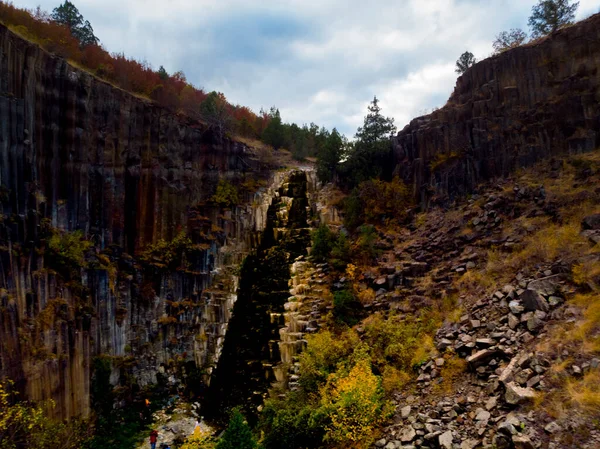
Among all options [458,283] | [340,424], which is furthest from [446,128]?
[340,424]

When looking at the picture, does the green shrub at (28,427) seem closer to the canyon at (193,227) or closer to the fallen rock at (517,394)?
the canyon at (193,227)

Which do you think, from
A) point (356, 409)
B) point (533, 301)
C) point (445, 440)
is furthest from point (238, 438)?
point (533, 301)

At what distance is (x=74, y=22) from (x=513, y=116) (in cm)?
3791

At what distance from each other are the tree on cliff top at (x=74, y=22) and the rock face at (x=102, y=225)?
621 inches

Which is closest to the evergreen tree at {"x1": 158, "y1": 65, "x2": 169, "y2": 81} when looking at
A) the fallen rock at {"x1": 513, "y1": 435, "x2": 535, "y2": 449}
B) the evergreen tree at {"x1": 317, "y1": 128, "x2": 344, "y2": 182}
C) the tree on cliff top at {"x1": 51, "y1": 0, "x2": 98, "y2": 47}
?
the tree on cliff top at {"x1": 51, "y1": 0, "x2": 98, "y2": 47}

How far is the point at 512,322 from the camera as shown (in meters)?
14.3

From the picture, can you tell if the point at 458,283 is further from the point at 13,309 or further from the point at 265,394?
the point at 13,309

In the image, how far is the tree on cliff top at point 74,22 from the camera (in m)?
35.1

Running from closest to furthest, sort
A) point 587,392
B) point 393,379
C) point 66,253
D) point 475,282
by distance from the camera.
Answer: point 587,392 < point 393,379 < point 475,282 < point 66,253

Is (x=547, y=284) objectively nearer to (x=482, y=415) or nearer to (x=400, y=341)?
(x=482, y=415)

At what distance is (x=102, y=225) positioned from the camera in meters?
22.6

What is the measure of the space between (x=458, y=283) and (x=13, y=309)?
20037 millimetres

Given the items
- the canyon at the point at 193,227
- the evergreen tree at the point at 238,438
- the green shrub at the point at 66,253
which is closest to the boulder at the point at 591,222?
the canyon at the point at 193,227

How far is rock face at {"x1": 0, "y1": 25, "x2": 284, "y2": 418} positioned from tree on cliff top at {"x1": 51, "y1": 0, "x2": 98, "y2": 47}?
621 inches
